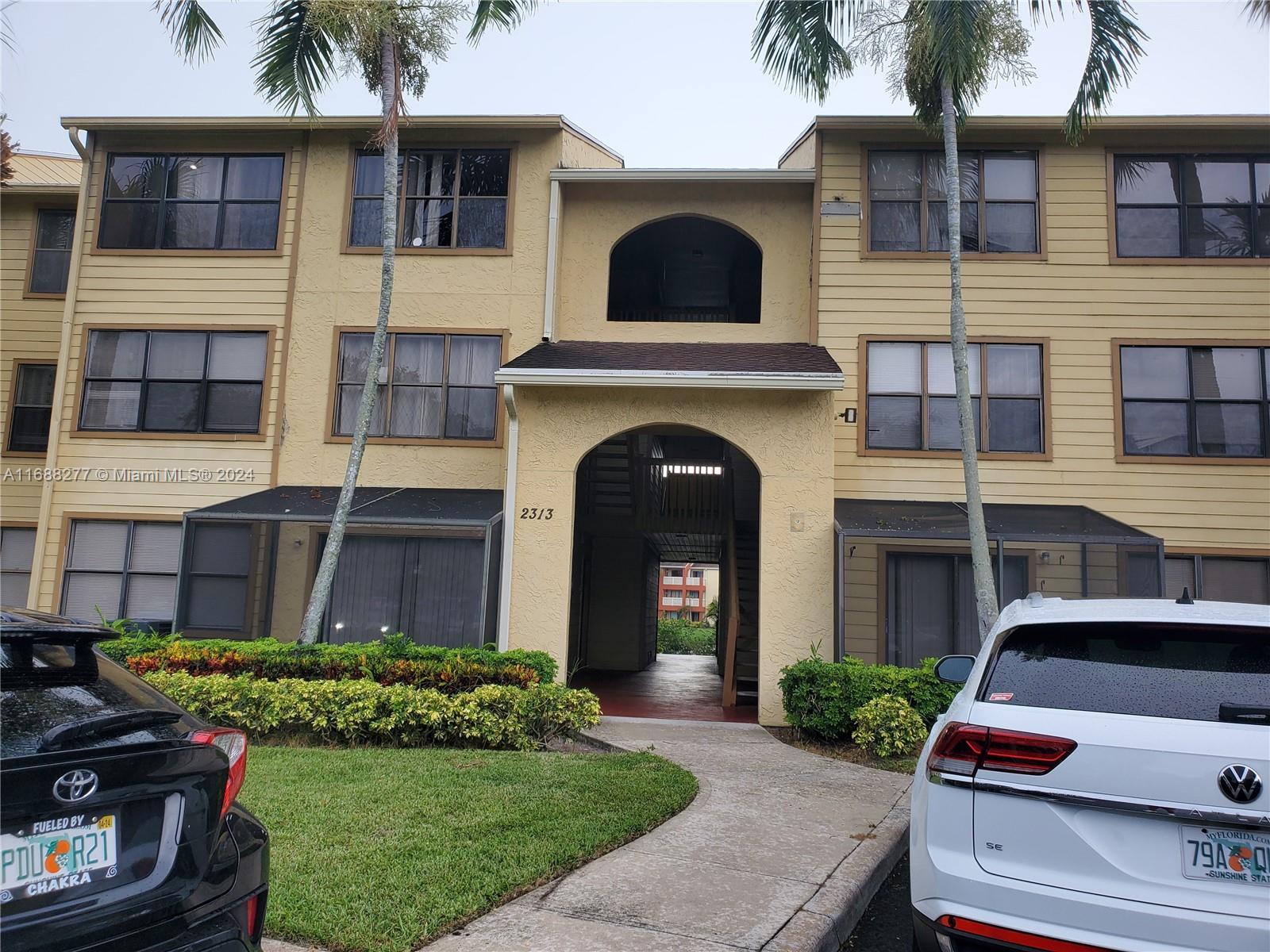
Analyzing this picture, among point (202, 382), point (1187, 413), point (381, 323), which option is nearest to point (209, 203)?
point (202, 382)

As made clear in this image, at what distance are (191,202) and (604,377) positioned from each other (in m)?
7.94

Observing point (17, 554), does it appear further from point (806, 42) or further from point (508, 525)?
point (806, 42)

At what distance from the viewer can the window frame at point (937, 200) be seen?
12.8 m

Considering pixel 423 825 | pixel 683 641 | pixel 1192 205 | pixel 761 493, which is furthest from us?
pixel 683 641

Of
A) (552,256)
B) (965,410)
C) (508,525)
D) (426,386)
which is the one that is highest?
(552,256)

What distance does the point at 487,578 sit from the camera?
11.2 m

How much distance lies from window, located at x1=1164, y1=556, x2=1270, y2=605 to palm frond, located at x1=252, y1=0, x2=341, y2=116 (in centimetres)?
1314

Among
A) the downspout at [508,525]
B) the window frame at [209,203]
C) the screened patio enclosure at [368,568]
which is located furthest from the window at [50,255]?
the downspout at [508,525]

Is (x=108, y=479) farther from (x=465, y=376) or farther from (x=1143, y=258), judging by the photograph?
(x=1143, y=258)

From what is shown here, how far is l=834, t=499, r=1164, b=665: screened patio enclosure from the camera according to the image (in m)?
10.7

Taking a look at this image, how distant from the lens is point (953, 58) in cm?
979

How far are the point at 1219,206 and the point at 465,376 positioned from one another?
37.2 ft

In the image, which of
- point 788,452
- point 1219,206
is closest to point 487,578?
point 788,452

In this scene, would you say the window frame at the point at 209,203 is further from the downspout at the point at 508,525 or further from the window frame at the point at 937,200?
the window frame at the point at 937,200
